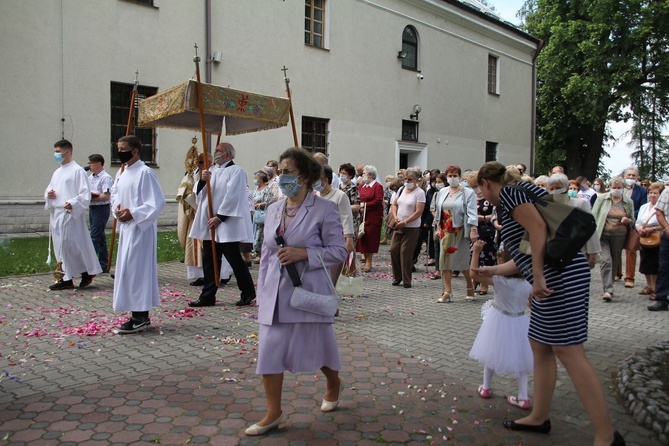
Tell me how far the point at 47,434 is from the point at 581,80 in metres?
30.0

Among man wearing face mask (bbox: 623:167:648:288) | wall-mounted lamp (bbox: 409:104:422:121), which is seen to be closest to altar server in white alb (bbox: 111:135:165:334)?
man wearing face mask (bbox: 623:167:648:288)

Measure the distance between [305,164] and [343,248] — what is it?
0.64 meters

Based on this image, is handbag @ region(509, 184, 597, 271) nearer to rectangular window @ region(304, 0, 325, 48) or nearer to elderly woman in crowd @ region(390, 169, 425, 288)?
elderly woman in crowd @ region(390, 169, 425, 288)

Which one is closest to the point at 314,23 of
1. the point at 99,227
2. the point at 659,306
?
the point at 99,227

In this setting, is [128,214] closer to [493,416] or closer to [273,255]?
[273,255]

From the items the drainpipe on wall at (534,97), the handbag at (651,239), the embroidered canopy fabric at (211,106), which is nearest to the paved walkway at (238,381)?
the handbag at (651,239)

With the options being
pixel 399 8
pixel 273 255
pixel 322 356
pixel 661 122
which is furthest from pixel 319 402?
pixel 661 122

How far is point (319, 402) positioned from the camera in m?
4.40

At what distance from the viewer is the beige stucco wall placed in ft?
45.3

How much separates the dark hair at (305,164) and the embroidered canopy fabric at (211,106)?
13.4 ft

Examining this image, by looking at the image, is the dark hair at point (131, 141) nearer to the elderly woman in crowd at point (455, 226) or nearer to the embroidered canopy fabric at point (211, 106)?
the embroidered canopy fabric at point (211, 106)

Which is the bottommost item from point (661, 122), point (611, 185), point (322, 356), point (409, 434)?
point (409, 434)

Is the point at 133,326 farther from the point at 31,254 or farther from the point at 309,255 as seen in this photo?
the point at 31,254

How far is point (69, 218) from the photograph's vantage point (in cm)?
861
